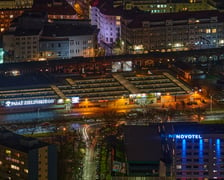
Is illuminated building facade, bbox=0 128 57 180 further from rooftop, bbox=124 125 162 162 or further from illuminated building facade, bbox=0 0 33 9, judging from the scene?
illuminated building facade, bbox=0 0 33 9

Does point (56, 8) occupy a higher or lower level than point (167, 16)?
higher

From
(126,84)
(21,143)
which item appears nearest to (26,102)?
(126,84)

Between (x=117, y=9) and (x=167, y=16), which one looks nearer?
(x=167, y=16)

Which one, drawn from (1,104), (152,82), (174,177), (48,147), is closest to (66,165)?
(48,147)

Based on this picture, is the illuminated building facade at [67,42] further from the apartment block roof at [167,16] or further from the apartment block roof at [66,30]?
the apartment block roof at [167,16]

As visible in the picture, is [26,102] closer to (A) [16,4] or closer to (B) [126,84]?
(B) [126,84]

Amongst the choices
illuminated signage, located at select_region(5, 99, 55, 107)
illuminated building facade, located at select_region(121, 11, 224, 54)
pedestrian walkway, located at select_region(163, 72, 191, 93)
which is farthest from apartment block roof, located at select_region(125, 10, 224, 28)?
illuminated signage, located at select_region(5, 99, 55, 107)

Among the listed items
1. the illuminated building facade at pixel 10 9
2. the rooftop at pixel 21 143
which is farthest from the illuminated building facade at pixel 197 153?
the illuminated building facade at pixel 10 9
